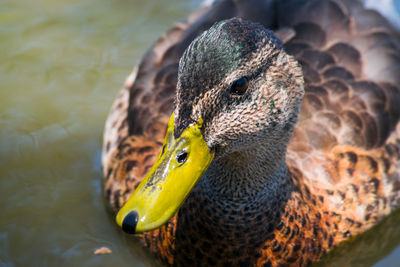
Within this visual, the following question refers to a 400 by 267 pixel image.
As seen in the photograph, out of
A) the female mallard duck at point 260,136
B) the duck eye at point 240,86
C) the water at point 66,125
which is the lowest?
the water at point 66,125

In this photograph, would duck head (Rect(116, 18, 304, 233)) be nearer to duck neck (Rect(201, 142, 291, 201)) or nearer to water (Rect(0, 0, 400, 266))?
duck neck (Rect(201, 142, 291, 201))

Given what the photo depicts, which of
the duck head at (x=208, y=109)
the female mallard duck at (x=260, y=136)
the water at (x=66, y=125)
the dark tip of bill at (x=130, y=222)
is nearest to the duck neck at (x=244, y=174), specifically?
the female mallard duck at (x=260, y=136)

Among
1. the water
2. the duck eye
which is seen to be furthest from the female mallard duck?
the water

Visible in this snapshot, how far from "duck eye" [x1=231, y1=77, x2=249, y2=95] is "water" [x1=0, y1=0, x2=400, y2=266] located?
151 cm

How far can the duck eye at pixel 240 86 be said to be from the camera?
2.69 metres

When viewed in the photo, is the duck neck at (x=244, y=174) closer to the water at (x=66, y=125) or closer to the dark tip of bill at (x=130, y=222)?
the dark tip of bill at (x=130, y=222)

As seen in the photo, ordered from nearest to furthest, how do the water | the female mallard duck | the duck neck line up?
the female mallard duck
the duck neck
the water

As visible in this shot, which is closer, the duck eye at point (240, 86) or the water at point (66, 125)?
the duck eye at point (240, 86)

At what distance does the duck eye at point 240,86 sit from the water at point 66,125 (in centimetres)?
151

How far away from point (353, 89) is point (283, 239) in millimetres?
1262

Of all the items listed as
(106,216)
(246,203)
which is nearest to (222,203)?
(246,203)

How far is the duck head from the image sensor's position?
2582 millimetres

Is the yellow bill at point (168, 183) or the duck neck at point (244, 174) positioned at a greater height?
the yellow bill at point (168, 183)

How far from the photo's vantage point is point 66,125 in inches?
195
